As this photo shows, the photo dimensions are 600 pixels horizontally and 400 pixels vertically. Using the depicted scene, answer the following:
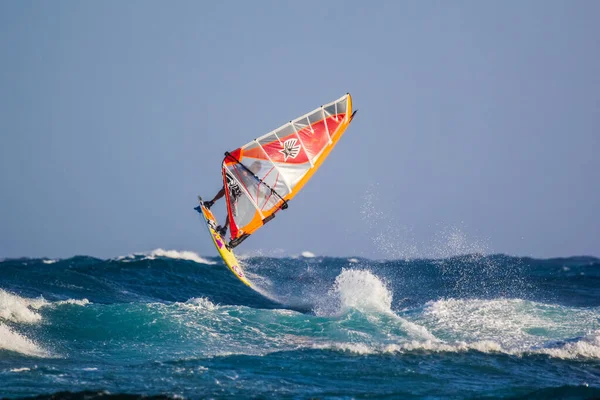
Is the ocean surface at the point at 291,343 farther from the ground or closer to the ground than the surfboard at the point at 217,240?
closer to the ground

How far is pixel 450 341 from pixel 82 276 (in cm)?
1284

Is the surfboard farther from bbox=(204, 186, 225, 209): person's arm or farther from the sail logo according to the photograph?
the sail logo

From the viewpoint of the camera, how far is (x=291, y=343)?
1270cm

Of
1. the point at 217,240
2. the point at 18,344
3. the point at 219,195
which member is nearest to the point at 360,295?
the point at 217,240

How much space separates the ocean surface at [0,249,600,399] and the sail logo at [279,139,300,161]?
11.1 ft

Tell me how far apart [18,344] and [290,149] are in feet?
24.9

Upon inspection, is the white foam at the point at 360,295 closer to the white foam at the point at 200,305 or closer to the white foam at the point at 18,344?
the white foam at the point at 200,305

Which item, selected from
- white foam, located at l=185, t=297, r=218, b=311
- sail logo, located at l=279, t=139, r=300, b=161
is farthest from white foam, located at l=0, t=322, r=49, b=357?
sail logo, located at l=279, t=139, r=300, b=161

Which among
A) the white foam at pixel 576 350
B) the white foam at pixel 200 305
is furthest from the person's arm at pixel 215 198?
the white foam at pixel 576 350

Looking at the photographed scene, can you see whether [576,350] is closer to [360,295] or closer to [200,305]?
[360,295]

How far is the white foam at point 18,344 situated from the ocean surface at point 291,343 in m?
0.04

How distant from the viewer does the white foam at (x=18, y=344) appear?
11508 mm

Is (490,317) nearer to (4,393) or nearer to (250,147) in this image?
(250,147)

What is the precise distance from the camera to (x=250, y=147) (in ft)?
52.1
